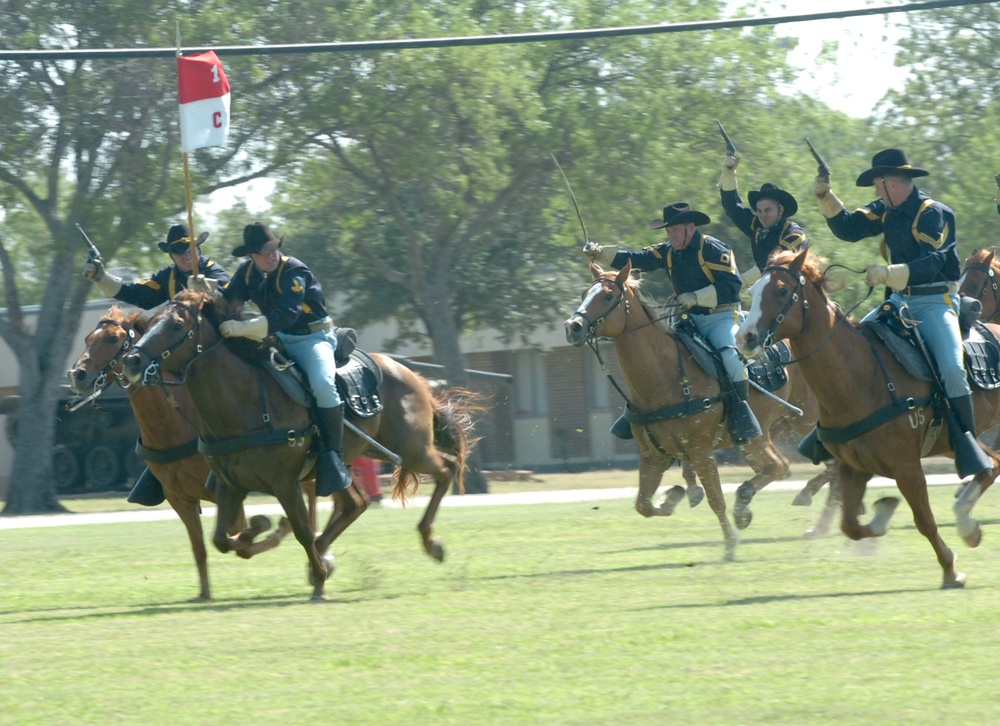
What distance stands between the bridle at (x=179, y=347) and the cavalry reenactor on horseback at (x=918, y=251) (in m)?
4.52

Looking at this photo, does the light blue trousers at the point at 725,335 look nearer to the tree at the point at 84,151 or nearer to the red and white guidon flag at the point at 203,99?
the red and white guidon flag at the point at 203,99

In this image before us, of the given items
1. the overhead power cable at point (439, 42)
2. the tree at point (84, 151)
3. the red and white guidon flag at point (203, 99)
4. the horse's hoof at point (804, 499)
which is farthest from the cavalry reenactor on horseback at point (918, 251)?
the tree at point (84, 151)

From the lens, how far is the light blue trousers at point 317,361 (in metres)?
12.5

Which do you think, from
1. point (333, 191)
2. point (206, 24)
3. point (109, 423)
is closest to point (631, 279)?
point (206, 24)

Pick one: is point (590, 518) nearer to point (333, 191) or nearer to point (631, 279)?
point (631, 279)

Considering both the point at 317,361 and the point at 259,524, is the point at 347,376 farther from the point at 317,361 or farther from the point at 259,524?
the point at 259,524

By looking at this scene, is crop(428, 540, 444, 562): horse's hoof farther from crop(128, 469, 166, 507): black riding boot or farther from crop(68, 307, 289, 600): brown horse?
crop(128, 469, 166, 507): black riding boot

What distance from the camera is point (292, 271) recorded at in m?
12.4

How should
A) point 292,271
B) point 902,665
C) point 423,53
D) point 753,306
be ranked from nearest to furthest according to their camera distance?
1. point 902,665
2. point 753,306
3. point 292,271
4. point 423,53

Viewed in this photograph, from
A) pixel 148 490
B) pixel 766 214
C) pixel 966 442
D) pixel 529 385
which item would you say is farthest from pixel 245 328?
pixel 529 385

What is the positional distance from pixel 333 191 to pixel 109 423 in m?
7.19

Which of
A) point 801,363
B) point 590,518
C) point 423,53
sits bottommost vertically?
point 590,518

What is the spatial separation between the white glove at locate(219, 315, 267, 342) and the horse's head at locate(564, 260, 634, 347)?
2580 millimetres

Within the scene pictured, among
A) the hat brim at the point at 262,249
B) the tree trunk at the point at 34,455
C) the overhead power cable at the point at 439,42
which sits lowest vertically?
the tree trunk at the point at 34,455
